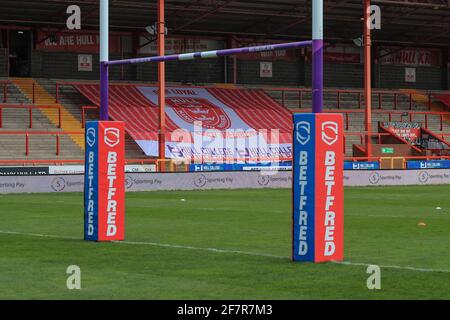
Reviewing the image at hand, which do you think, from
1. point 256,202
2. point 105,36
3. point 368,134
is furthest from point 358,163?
A: point 105,36

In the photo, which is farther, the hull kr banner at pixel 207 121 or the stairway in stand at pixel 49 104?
the hull kr banner at pixel 207 121

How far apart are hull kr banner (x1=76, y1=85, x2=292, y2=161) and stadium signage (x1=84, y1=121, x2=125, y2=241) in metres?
30.1

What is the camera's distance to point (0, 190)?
1346 inches

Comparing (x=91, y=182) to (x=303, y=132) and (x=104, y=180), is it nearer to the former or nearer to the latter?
Result: (x=104, y=180)

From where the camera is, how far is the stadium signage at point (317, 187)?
1246cm

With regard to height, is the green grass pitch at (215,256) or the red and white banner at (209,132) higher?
the red and white banner at (209,132)

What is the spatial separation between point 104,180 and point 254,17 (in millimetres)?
40989

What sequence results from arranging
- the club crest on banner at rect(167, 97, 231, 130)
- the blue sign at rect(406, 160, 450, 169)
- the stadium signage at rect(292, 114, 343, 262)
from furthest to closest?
the club crest on banner at rect(167, 97, 231, 130) < the blue sign at rect(406, 160, 450, 169) < the stadium signage at rect(292, 114, 343, 262)

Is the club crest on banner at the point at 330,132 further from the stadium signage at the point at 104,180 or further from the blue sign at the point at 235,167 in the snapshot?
the blue sign at the point at 235,167

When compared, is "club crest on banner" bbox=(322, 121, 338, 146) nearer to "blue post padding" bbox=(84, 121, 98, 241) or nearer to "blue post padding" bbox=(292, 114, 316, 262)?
"blue post padding" bbox=(292, 114, 316, 262)

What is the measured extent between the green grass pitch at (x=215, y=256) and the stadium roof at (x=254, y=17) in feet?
85.6

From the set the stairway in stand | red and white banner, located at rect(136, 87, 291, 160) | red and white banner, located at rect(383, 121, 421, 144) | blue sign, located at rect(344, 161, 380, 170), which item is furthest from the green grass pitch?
red and white banner, located at rect(383, 121, 421, 144)

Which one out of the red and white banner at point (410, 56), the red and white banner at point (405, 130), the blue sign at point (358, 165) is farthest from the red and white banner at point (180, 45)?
the blue sign at point (358, 165)

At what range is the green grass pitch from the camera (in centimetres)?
1027
